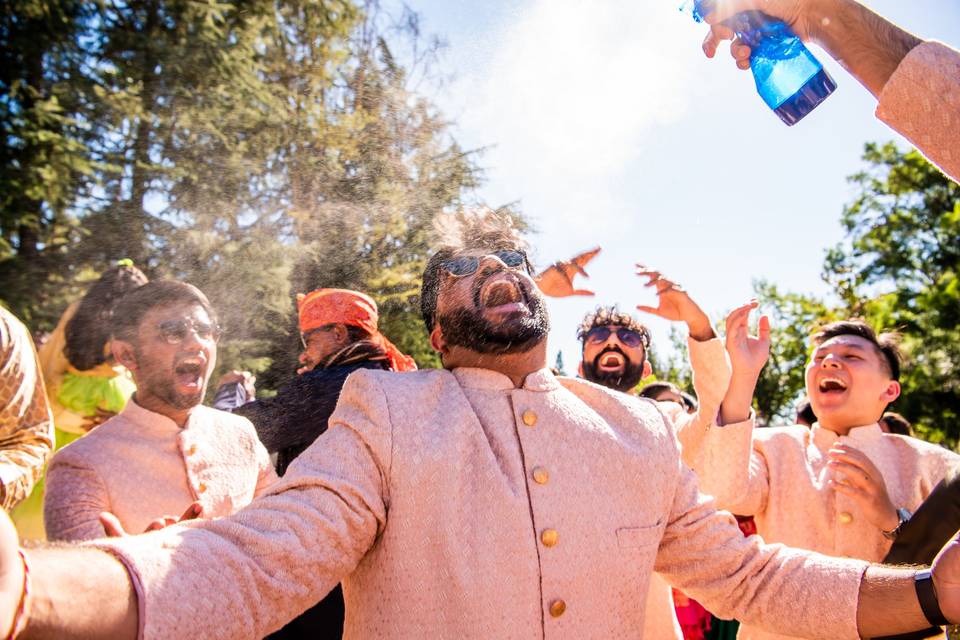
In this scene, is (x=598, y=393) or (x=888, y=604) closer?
(x=888, y=604)

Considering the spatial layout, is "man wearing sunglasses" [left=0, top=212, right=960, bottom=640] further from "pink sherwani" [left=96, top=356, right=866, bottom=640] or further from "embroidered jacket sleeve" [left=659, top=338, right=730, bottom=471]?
"embroidered jacket sleeve" [left=659, top=338, right=730, bottom=471]

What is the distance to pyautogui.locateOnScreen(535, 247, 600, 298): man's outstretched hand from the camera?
3.52 m

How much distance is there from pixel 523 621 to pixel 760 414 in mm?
23736

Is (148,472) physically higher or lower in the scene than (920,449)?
higher

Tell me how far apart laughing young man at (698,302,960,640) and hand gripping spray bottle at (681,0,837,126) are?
126 centimetres

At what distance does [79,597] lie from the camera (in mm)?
1248

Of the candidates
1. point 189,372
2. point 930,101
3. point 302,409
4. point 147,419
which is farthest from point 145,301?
point 930,101

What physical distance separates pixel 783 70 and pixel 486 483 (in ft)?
4.41

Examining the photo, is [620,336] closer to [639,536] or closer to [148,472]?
[639,536]

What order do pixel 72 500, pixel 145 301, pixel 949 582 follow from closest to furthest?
1. pixel 949 582
2. pixel 72 500
3. pixel 145 301

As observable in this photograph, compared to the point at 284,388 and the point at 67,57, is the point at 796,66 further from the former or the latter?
the point at 67,57

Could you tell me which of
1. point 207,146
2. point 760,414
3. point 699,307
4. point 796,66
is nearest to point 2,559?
point 796,66

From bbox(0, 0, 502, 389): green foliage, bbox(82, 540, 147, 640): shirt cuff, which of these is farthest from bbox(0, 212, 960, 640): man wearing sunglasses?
bbox(0, 0, 502, 389): green foliage

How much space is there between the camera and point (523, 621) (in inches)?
73.9
